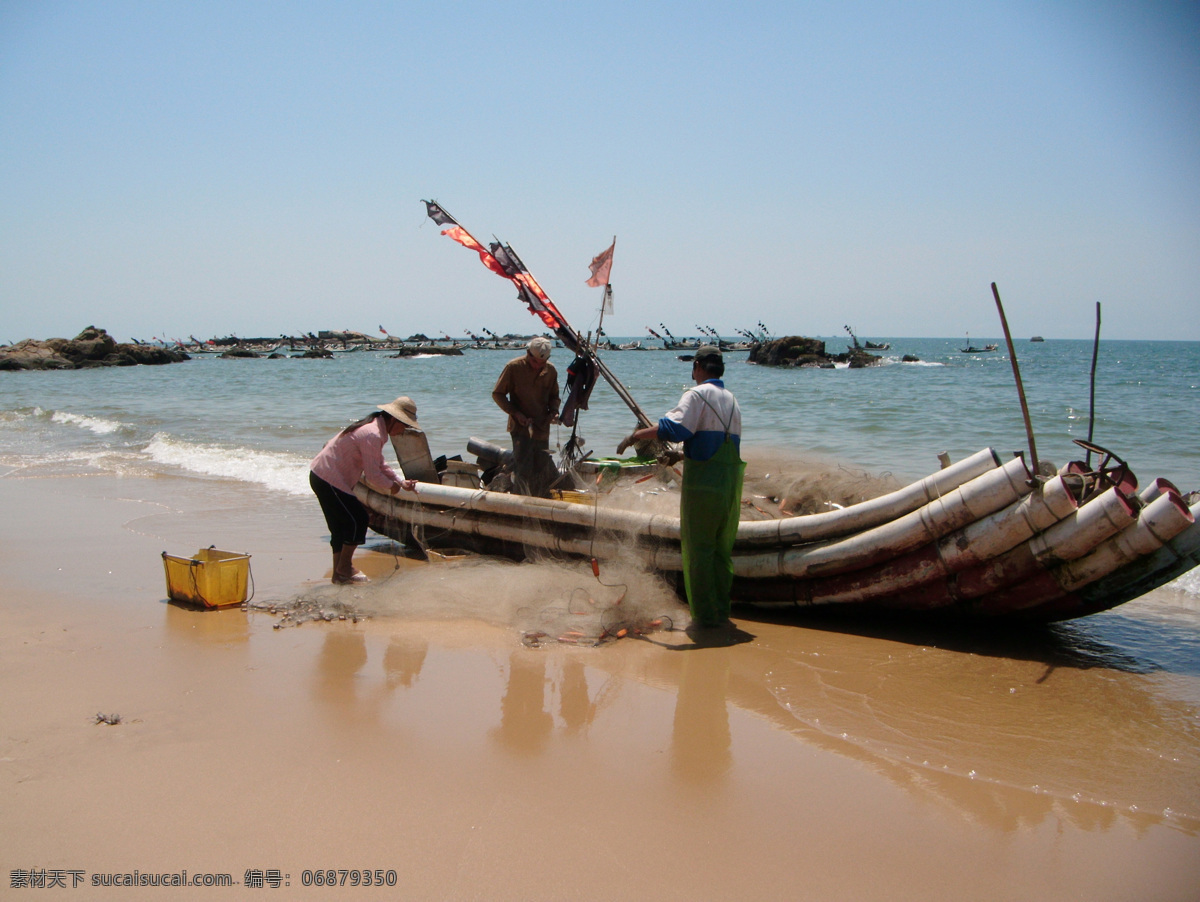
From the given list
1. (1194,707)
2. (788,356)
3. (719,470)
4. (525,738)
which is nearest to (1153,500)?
(1194,707)

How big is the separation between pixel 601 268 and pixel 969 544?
4.26 m

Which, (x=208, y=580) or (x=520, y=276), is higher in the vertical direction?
(x=520, y=276)

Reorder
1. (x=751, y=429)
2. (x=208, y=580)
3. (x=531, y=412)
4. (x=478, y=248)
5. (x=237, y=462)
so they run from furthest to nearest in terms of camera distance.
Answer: (x=751, y=429)
(x=237, y=462)
(x=478, y=248)
(x=531, y=412)
(x=208, y=580)

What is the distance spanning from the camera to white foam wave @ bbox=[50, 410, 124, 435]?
60.8ft

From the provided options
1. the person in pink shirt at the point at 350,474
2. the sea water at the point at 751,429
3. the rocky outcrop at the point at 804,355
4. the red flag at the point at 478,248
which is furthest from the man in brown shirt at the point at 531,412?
the rocky outcrop at the point at 804,355

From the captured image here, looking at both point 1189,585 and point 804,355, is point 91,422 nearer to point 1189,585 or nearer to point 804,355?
point 1189,585

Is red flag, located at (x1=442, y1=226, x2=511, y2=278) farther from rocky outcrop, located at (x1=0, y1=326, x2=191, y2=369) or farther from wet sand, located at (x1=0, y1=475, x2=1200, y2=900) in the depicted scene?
rocky outcrop, located at (x1=0, y1=326, x2=191, y2=369)

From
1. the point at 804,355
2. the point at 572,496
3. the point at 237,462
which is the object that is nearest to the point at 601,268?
the point at 572,496

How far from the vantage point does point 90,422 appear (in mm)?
19922

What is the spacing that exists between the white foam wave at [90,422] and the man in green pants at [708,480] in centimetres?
1686

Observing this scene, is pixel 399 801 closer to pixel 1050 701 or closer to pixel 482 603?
pixel 482 603

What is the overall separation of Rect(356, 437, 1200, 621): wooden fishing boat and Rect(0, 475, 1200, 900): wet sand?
11.9 inches

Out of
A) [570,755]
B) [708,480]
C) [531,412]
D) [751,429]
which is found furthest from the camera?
[751,429]

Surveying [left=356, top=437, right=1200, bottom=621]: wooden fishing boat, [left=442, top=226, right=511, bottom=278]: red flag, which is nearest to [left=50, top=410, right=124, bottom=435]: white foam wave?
Result: [left=442, top=226, right=511, bottom=278]: red flag
